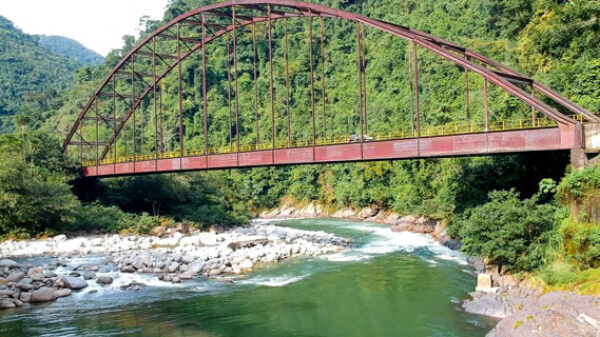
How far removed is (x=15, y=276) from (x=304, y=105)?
6481 cm

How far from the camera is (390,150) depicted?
27922 mm

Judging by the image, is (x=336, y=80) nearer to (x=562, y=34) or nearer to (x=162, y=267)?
(x=562, y=34)

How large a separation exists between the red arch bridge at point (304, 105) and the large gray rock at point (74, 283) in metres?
13.6

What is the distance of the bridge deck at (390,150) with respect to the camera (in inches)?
896

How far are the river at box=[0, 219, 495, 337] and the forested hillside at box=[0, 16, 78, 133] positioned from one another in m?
94.6

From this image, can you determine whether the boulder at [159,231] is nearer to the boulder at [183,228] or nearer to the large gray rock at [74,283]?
the boulder at [183,228]

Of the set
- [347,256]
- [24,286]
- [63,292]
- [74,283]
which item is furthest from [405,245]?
[24,286]

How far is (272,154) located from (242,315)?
1539 cm

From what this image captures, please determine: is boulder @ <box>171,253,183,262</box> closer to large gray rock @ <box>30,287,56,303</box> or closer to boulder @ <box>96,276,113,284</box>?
boulder @ <box>96,276,113,284</box>

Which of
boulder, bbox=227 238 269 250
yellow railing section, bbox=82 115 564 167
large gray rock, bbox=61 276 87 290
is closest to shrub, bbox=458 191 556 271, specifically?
yellow railing section, bbox=82 115 564 167

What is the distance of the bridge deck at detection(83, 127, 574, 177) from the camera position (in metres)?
22.8

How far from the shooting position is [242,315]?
18969 mm

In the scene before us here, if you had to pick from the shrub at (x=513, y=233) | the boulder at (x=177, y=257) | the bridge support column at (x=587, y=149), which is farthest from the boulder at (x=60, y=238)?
the bridge support column at (x=587, y=149)

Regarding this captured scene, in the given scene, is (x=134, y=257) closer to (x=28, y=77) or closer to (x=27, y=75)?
(x=28, y=77)
